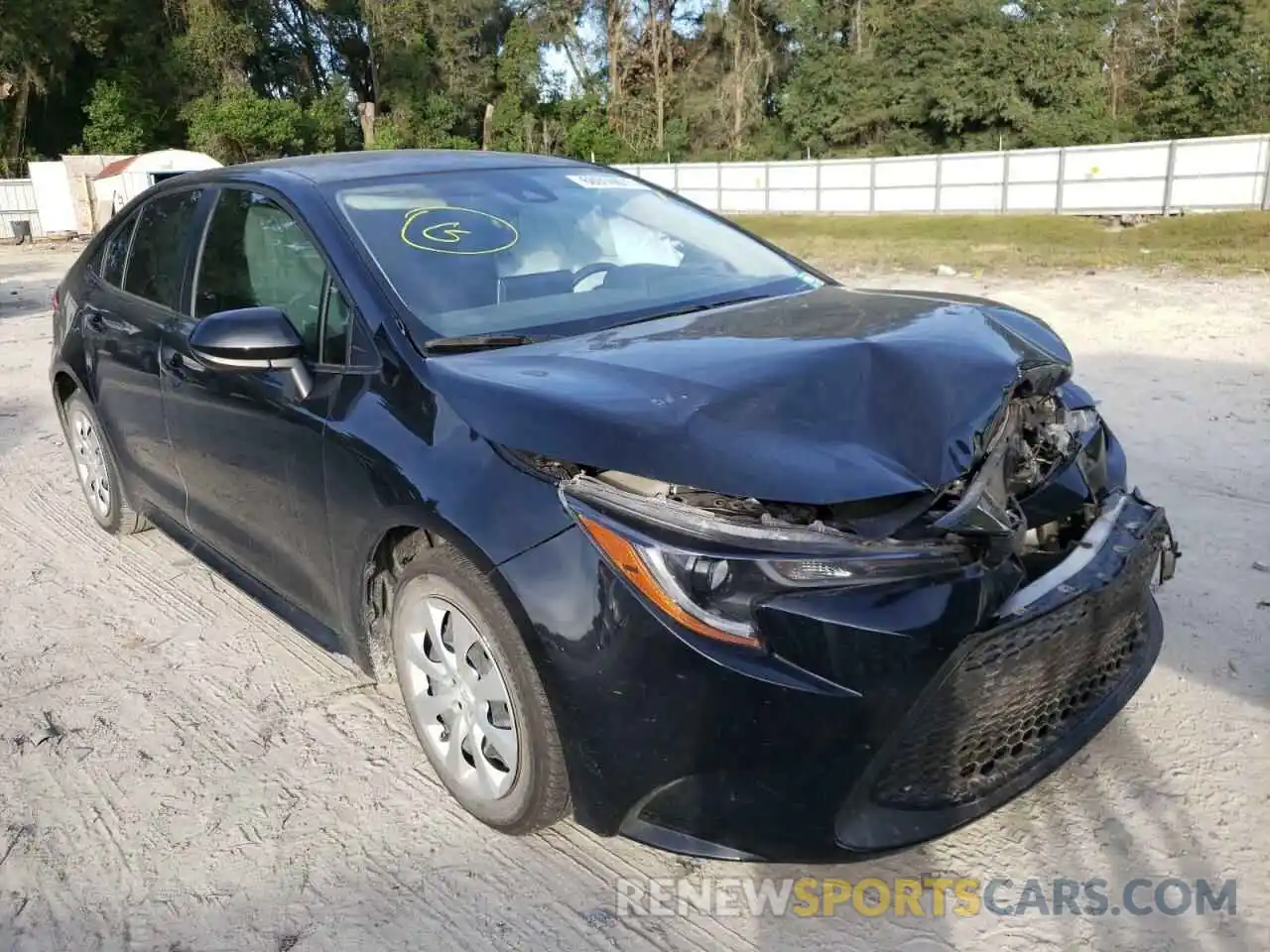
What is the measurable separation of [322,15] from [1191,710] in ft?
200

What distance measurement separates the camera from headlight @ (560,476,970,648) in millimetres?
2016

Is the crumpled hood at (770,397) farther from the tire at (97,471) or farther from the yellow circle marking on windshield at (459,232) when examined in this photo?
the tire at (97,471)

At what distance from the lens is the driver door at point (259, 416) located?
9.66ft

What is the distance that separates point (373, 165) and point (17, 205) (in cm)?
3564

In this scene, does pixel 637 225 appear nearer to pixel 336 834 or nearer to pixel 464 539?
pixel 464 539

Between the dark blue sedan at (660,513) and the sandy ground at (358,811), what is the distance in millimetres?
256

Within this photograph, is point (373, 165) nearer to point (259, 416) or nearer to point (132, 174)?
point (259, 416)

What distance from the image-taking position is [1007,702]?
86.1 inches

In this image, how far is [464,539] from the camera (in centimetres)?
234

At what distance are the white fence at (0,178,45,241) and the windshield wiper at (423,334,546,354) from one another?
118 ft

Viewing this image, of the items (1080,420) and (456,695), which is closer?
(456,695)

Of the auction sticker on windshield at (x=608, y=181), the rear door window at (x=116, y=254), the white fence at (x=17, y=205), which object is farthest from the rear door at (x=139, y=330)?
the white fence at (x=17, y=205)

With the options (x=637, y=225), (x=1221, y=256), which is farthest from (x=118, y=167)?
(x=637, y=225)

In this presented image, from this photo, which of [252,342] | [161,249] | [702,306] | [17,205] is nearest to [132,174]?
[17,205]
